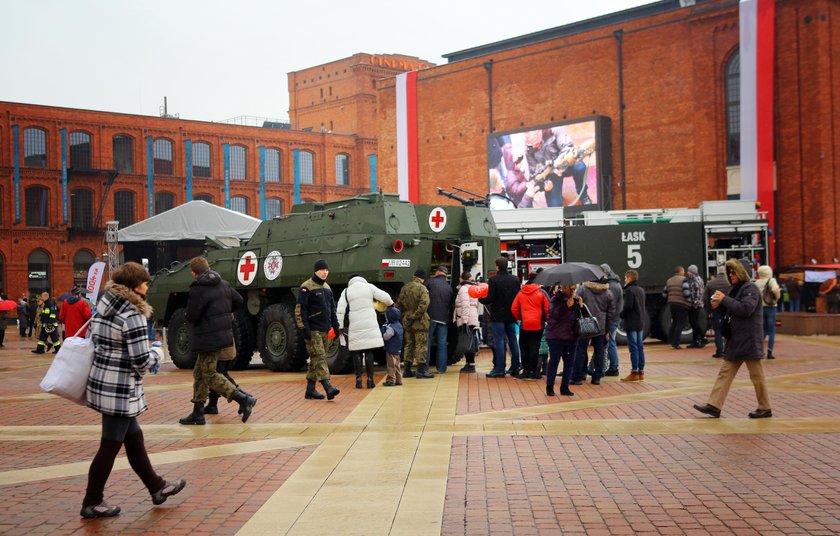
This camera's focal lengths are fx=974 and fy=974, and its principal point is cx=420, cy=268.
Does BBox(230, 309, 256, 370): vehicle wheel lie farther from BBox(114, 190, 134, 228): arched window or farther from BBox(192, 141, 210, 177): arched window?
BBox(192, 141, 210, 177): arched window

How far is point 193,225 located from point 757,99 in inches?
832

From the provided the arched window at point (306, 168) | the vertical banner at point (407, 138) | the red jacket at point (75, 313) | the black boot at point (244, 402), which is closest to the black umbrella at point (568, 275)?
the black boot at point (244, 402)

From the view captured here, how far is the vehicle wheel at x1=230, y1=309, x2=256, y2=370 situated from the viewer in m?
17.4

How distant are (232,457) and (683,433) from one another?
423 centimetres

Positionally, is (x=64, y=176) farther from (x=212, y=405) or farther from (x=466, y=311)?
(x=212, y=405)

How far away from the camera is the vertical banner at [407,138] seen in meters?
49.4

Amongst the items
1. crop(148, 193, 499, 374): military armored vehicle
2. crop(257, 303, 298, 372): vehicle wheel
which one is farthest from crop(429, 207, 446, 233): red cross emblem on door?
crop(257, 303, 298, 372): vehicle wheel

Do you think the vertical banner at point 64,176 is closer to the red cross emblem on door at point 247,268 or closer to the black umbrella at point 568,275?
the red cross emblem on door at point 247,268

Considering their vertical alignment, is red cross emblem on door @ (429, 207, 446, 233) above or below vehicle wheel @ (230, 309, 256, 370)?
above

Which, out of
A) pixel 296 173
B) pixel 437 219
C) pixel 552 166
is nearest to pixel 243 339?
pixel 437 219

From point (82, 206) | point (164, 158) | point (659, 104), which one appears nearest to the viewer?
point (659, 104)

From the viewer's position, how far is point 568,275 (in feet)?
42.9

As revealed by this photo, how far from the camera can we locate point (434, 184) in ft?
159

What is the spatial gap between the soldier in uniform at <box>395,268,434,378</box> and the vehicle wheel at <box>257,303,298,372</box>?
2.30 m
